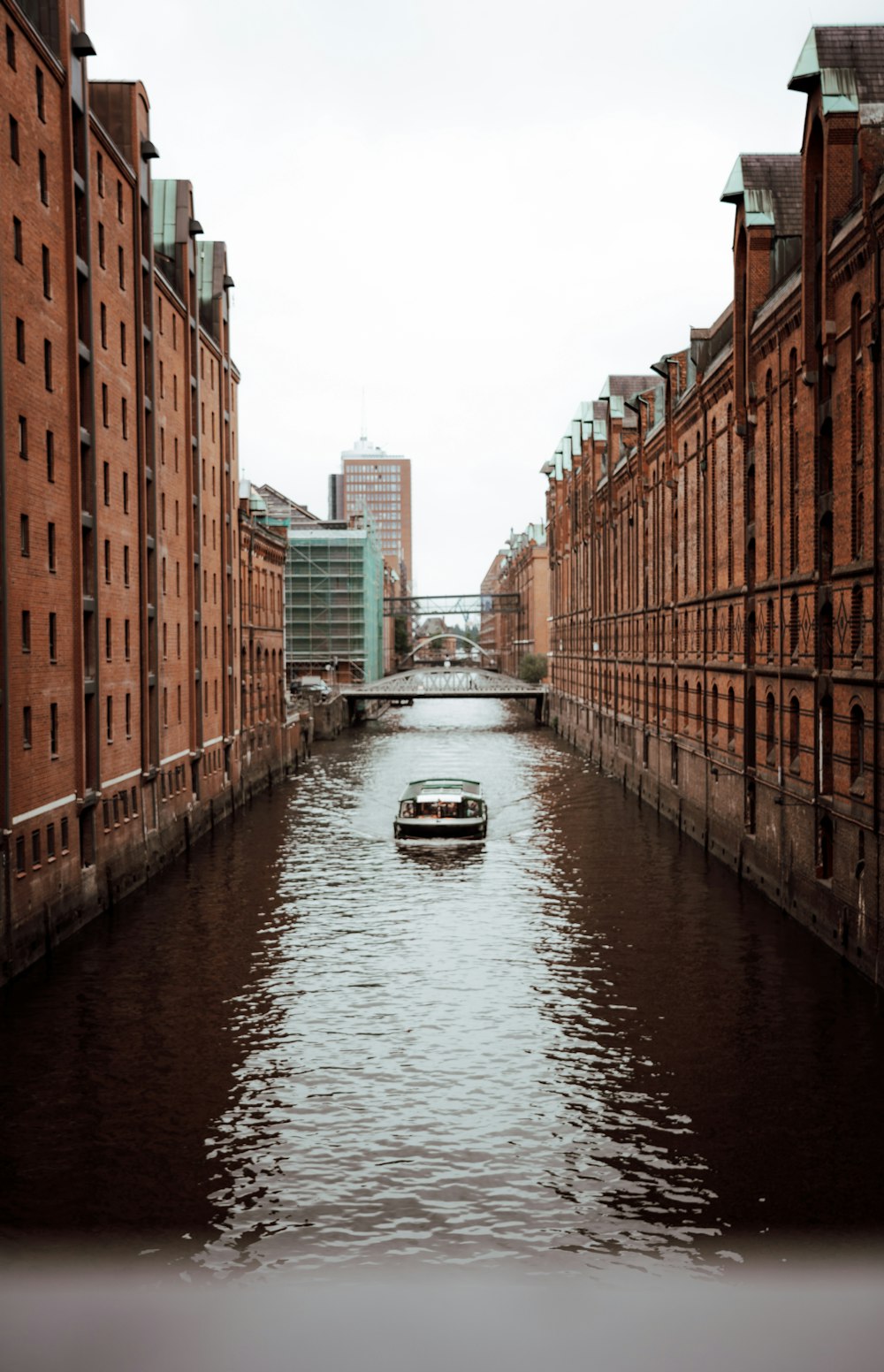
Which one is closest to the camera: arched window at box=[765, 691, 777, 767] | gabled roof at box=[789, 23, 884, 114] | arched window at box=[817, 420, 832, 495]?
gabled roof at box=[789, 23, 884, 114]

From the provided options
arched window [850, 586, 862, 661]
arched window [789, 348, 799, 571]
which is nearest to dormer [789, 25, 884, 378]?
arched window [789, 348, 799, 571]

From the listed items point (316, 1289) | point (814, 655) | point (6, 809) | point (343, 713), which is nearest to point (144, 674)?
point (6, 809)

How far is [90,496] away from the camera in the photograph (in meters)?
30.0

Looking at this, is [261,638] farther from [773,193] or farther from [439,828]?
[773,193]

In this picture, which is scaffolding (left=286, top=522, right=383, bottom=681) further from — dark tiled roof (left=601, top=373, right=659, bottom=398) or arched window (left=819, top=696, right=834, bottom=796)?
arched window (left=819, top=696, right=834, bottom=796)

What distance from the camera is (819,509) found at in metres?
26.9

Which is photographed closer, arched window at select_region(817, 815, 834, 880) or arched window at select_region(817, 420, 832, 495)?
arched window at select_region(817, 815, 834, 880)

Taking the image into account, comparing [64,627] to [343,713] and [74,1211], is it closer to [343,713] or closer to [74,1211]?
[74,1211]

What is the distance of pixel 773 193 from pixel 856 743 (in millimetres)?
16504

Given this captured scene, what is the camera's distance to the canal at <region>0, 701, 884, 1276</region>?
14.2m

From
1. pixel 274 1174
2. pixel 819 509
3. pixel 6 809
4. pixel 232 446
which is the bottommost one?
pixel 274 1174

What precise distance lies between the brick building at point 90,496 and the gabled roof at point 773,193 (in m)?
16.3

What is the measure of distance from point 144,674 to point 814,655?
60.0 ft

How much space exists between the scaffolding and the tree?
18.9 meters
